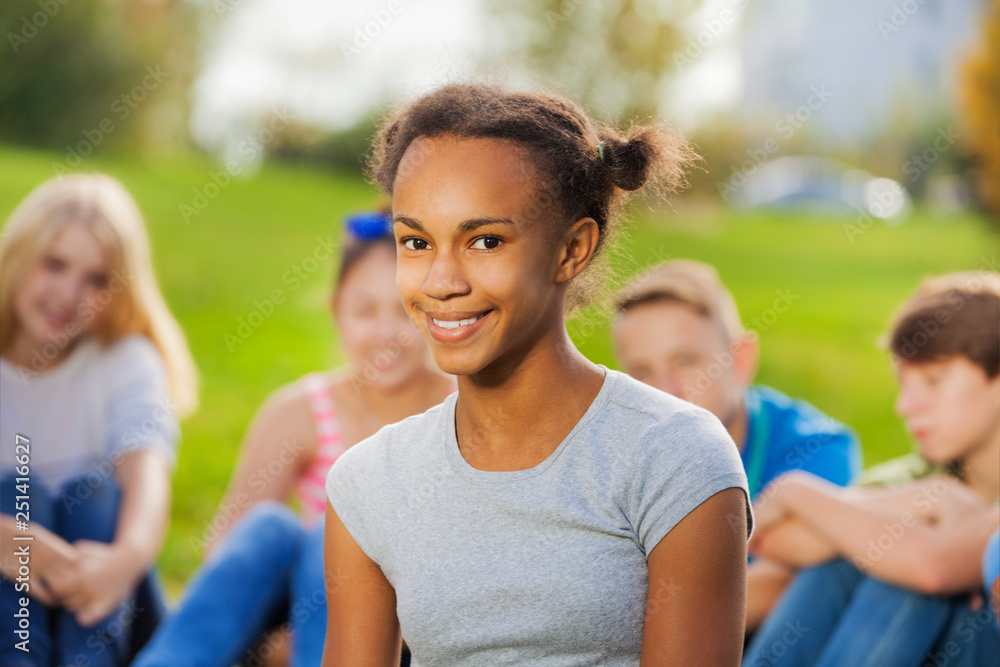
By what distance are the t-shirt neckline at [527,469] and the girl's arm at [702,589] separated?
0.77ft

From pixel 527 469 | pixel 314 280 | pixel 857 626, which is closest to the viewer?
pixel 527 469

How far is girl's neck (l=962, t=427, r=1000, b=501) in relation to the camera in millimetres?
2584

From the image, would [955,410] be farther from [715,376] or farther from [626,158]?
[626,158]

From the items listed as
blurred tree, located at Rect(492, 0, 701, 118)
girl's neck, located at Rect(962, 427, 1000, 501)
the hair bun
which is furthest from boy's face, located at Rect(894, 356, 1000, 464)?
blurred tree, located at Rect(492, 0, 701, 118)

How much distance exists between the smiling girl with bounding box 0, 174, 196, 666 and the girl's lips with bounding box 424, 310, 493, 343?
1.76m

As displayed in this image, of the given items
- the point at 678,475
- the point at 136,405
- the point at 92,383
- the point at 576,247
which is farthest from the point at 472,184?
the point at 92,383

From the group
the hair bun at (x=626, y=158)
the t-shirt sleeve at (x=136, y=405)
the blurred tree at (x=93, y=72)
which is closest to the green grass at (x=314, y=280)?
the hair bun at (x=626, y=158)

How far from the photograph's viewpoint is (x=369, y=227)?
123 inches

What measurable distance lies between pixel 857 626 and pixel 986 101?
32.3 feet

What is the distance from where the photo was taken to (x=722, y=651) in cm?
148

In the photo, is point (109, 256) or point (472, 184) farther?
point (109, 256)

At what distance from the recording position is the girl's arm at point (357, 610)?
5.67ft

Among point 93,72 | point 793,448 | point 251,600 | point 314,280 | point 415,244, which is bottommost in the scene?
point 314,280

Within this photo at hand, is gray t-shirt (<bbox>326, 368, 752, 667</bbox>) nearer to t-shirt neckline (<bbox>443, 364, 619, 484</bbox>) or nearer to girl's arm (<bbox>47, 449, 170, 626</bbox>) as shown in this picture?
t-shirt neckline (<bbox>443, 364, 619, 484</bbox>)
